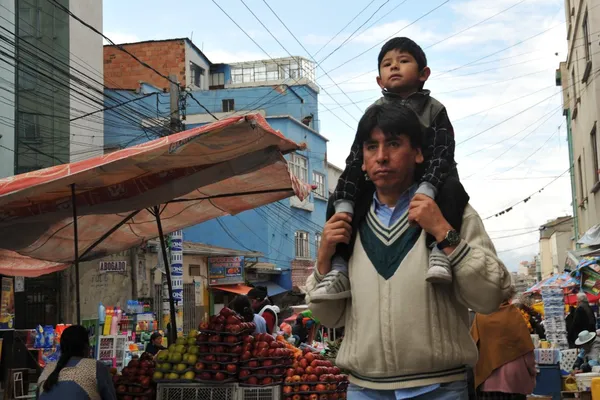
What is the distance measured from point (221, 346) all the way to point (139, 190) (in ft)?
5.73

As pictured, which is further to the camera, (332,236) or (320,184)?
(320,184)

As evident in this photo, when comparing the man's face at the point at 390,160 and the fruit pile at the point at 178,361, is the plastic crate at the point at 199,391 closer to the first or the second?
the fruit pile at the point at 178,361

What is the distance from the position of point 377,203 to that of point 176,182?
447cm

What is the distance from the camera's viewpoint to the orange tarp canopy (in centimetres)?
598

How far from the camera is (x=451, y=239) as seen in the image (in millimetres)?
2854

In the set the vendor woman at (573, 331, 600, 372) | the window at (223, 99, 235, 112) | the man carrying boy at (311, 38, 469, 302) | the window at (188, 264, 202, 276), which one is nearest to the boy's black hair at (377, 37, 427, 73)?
the man carrying boy at (311, 38, 469, 302)

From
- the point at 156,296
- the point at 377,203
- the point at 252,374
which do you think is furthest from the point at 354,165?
the point at 156,296

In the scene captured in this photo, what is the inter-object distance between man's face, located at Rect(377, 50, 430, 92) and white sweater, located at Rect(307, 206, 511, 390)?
617 mm

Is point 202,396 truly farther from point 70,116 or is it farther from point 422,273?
point 70,116

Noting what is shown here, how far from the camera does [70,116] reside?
85.8 feet

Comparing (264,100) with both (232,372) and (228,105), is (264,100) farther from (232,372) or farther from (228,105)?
(232,372)

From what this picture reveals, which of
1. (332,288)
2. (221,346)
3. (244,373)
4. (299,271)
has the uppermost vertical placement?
(299,271)

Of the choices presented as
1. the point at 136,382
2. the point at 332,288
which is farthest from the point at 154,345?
the point at 332,288

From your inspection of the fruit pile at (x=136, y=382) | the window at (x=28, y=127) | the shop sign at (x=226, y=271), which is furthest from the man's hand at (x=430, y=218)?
the shop sign at (x=226, y=271)
